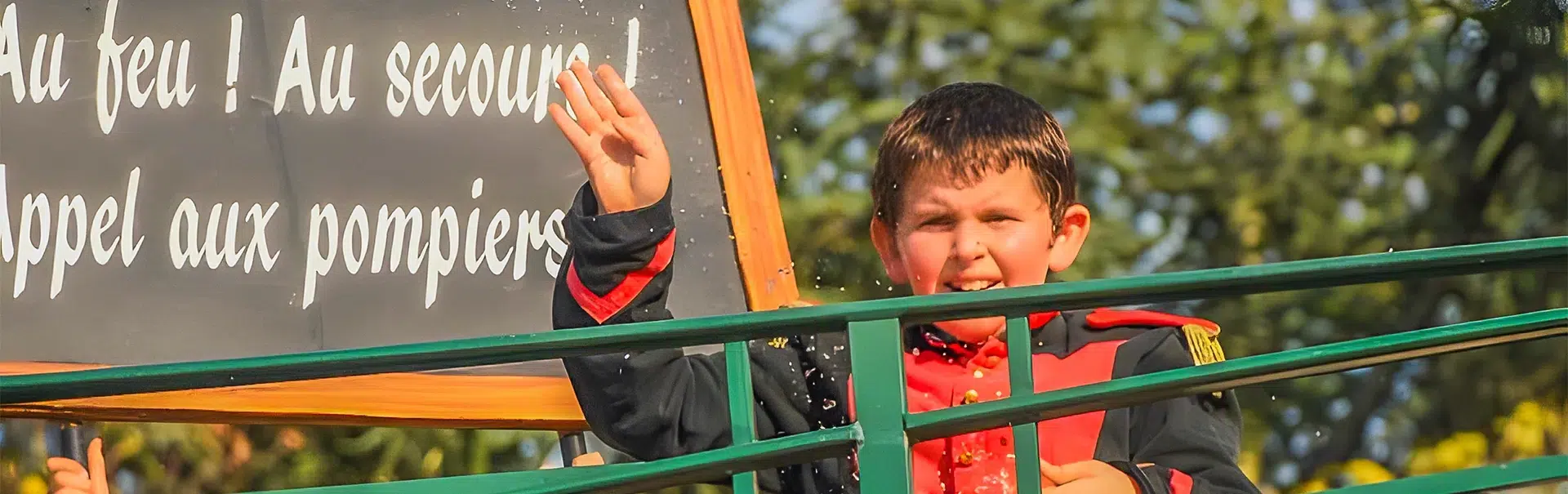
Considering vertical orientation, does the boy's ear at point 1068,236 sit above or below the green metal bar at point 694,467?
above

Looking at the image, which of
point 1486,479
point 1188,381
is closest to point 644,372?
point 1188,381

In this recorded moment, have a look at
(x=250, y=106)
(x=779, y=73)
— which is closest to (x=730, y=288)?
(x=250, y=106)

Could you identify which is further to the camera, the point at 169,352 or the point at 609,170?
the point at 169,352

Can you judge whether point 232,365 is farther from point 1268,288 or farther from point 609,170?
point 1268,288

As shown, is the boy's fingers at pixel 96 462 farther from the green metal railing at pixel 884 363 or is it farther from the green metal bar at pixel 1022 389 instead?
the green metal bar at pixel 1022 389

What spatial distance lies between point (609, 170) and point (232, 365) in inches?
19.6

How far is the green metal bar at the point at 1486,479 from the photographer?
63.7 inches

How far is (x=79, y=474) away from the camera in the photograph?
214 centimetres

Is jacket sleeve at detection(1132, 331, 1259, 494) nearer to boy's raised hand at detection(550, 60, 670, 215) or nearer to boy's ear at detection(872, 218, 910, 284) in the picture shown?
boy's ear at detection(872, 218, 910, 284)

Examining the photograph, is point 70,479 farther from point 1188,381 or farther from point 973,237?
point 1188,381

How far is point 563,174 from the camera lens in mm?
2238

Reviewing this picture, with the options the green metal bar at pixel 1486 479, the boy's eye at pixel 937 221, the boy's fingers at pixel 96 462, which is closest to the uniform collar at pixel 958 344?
the boy's eye at pixel 937 221

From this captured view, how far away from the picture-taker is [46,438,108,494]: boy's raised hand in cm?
213

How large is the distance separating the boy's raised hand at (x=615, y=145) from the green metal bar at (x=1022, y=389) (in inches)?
18.1
